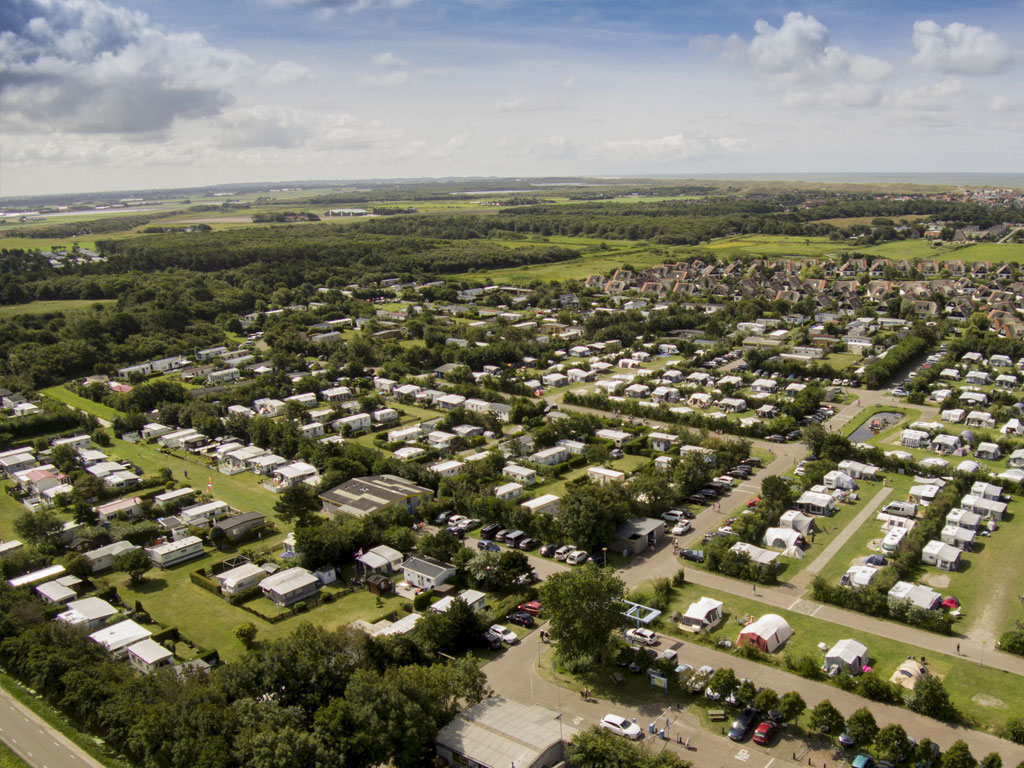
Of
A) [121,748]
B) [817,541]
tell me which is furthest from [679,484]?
[121,748]

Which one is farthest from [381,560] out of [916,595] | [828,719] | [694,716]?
[916,595]

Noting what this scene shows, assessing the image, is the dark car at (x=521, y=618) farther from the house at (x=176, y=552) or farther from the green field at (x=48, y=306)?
the green field at (x=48, y=306)

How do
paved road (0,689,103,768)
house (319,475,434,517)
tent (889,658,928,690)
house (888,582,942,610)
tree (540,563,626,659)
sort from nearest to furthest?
paved road (0,689,103,768) < tent (889,658,928,690) < tree (540,563,626,659) < house (888,582,942,610) < house (319,475,434,517)

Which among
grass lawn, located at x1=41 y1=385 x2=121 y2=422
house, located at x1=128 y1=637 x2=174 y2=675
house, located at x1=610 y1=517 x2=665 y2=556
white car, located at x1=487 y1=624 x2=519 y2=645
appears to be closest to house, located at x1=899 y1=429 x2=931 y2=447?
Answer: house, located at x1=610 y1=517 x2=665 y2=556

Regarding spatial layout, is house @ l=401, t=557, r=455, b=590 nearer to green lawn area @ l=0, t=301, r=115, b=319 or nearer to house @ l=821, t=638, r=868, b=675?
house @ l=821, t=638, r=868, b=675

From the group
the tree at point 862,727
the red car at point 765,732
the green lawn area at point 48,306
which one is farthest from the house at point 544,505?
the green lawn area at point 48,306

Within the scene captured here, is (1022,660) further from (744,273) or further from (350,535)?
(744,273)

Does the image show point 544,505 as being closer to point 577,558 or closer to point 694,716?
point 577,558
